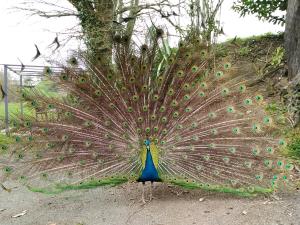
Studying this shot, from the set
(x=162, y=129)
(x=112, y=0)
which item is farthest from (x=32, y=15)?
(x=162, y=129)

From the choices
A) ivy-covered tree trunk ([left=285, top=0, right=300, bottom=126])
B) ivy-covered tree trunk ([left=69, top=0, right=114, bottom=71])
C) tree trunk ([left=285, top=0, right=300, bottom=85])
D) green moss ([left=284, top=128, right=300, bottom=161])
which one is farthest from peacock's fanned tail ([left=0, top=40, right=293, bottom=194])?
ivy-covered tree trunk ([left=69, top=0, right=114, bottom=71])

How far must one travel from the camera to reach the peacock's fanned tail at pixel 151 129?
539 cm

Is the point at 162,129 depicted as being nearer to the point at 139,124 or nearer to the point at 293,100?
the point at 139,124

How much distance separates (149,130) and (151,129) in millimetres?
→ 40

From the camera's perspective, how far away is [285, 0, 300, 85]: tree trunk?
9557 millimetres

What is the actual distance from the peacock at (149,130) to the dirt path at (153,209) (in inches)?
10.0

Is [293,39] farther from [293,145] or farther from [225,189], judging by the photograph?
[225,189]

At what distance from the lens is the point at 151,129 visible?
216 inches

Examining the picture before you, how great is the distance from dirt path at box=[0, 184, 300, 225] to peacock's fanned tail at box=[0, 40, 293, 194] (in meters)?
0.27

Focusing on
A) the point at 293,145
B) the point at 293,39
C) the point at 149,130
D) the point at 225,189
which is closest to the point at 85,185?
the point at 149,130

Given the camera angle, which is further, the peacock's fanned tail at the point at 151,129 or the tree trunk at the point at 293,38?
the tree trunk at the point at 293,38

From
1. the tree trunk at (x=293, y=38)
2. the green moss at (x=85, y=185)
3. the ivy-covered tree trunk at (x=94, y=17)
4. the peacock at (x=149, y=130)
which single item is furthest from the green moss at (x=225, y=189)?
the ivy-covered tree trunk at (x=94, y=17)

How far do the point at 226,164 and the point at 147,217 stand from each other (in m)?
1.23

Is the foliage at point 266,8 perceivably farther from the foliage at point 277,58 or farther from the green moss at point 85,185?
the green moss at point 85,185
